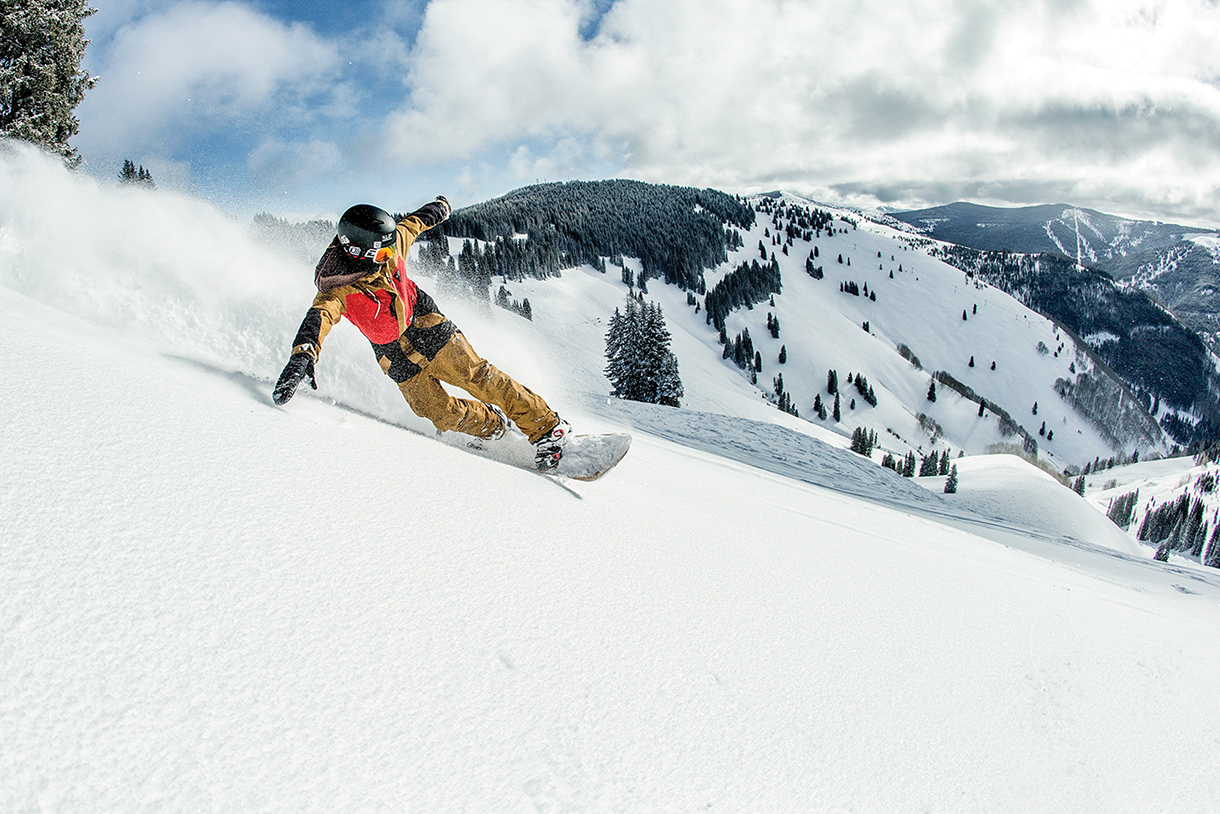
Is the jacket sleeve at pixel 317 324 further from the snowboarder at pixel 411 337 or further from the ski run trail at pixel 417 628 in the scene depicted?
the ski run trail at pixel 417 628

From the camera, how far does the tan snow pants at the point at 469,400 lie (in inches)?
188

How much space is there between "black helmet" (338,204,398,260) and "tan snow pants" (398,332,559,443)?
38.1 inches

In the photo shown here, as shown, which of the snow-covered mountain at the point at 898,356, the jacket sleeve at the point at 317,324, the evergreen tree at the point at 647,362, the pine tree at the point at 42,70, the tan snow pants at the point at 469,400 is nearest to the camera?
the jacket sleeve at the point at 317,324

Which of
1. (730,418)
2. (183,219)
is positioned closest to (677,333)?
(730,418)

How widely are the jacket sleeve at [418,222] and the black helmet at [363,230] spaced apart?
0.49 metres

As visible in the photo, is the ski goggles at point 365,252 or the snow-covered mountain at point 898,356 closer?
the ski goggles at point 365,252

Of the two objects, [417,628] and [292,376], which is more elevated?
[292,376]

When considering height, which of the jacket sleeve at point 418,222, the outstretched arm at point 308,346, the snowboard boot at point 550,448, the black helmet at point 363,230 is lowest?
the snowboard boot at point 550,448

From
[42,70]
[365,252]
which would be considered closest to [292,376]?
[365,252]

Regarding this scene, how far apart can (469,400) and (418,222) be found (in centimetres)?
180

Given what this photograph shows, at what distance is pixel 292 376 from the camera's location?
3639 mm

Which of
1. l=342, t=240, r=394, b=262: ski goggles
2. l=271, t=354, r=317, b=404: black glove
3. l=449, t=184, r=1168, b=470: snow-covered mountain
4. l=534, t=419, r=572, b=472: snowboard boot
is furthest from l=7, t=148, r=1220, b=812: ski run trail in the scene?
l=449, t=184, r=1168, b=470: snow-covered mountain

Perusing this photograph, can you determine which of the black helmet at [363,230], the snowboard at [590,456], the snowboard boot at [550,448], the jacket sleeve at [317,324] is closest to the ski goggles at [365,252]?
the black helmet at [363,230]

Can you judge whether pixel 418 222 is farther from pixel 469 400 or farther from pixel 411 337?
pixel 469 400
